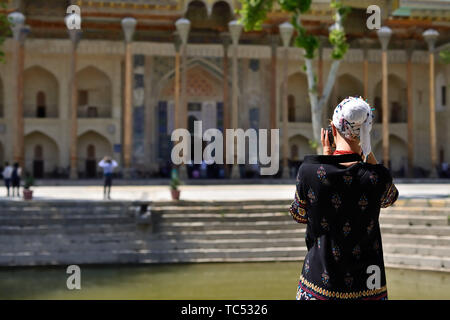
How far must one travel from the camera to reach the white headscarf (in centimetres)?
252

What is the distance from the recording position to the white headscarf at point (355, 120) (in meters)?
2.52

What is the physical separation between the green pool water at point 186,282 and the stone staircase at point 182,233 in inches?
13.0

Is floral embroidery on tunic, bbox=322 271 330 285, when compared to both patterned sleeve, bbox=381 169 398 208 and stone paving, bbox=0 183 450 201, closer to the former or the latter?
patterned sleeve, bbox=381 169 398 208

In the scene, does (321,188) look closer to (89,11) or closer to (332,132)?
(332,132)

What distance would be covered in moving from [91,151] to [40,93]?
3.85m

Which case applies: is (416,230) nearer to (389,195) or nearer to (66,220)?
(66,220)

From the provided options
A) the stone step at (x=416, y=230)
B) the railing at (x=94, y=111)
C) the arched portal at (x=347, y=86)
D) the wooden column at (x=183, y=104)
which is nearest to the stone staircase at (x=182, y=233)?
the stone step at (x=416, y=230)

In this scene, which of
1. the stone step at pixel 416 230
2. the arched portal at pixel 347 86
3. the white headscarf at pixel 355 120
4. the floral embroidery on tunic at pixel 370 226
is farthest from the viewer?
the arched portal at pixel 347 86

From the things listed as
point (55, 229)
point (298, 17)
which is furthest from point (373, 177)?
point (298, 17)

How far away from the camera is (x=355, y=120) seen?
2525 mm

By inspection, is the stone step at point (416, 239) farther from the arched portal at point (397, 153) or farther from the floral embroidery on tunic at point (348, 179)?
the arched portal at point (397, 153)

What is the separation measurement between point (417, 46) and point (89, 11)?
16.9 meters

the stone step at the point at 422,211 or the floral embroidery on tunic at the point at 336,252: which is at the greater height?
the floral embroidery on tunic at the point at 336,252

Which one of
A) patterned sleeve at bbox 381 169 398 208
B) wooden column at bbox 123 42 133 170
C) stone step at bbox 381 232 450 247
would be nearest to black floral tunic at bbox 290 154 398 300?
patterned sleeve at bbox 381 169 398 208
